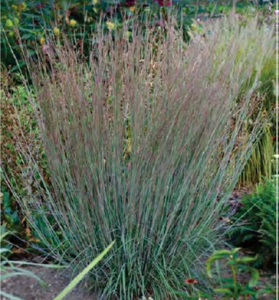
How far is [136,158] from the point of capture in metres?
2.61

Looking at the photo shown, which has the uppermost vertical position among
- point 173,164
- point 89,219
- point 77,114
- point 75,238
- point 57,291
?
point 77,114

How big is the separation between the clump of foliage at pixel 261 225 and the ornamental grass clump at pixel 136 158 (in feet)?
1.30

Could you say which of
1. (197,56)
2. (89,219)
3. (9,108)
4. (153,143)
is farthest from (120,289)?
(9,108)

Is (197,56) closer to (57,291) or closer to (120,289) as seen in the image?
(120,289)

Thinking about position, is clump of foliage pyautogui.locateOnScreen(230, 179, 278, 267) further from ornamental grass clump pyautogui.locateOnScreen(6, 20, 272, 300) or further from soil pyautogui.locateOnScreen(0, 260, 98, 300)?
soil pyautogui.locateOnScreen(0, 260, 98, 300)

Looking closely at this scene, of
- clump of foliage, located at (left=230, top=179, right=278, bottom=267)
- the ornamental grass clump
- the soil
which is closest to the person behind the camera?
the ornamental grass clump

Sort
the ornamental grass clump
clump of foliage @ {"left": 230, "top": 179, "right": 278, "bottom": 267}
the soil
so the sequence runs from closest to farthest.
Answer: the ornamental grass clump < the soil < clump of foliage @ {"left": 230, "top": 179, "right": 278, "bottom": 267}

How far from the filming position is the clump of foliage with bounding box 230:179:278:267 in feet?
10.2

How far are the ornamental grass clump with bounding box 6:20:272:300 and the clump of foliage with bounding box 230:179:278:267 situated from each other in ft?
1.30

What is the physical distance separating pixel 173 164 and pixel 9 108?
1538 millimetres

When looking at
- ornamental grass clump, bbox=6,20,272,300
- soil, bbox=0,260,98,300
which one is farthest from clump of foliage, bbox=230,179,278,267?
soil, bbox=0,260,98,300

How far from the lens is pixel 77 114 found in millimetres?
2678

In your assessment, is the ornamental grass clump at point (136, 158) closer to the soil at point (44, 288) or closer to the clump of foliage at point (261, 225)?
the soil at point (44, 288)

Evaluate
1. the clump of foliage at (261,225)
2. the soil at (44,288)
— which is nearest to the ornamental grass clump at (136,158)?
the soil at (44,288)
